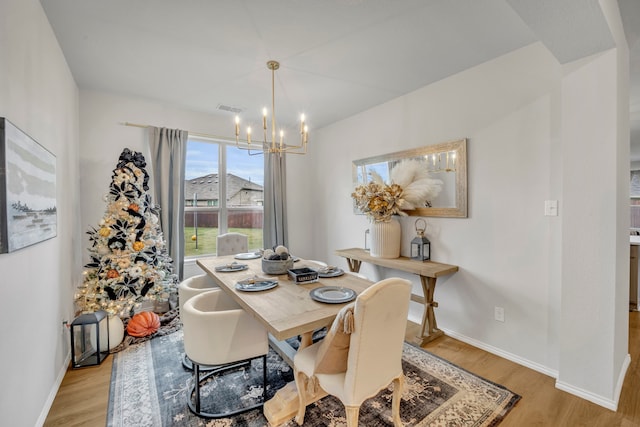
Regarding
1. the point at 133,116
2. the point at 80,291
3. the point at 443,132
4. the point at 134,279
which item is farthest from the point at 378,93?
the point at 80,291

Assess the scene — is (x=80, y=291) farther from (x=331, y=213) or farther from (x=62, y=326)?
(x=331, y=213)

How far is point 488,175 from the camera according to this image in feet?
8.37

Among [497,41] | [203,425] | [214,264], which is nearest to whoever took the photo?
[203,425]

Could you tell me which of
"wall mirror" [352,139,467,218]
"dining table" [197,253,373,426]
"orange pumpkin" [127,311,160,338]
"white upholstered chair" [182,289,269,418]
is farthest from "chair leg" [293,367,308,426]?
"wall mirror" [352,139,467,218]

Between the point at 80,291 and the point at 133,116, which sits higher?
the point at 133,116

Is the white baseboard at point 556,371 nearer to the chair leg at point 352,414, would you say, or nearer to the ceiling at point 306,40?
the chair leg at point 352,414

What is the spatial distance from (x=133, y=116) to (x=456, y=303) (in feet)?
13.9

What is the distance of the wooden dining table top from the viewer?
1414 millimetres

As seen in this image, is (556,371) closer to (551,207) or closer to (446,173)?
(551,207)

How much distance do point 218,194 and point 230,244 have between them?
0.95 m

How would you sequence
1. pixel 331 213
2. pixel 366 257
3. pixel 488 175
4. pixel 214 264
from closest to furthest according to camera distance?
pixel 488 175
pixel 214 264
pixel 366 257
pixel 331 213

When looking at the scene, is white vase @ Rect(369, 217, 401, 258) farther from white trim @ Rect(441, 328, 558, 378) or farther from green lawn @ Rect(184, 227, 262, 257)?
green lawn @ Rect(184, 227, 262, 257)

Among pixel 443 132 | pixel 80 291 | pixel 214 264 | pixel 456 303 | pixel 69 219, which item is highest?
pixel 443 132

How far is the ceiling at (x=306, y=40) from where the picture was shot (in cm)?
181
